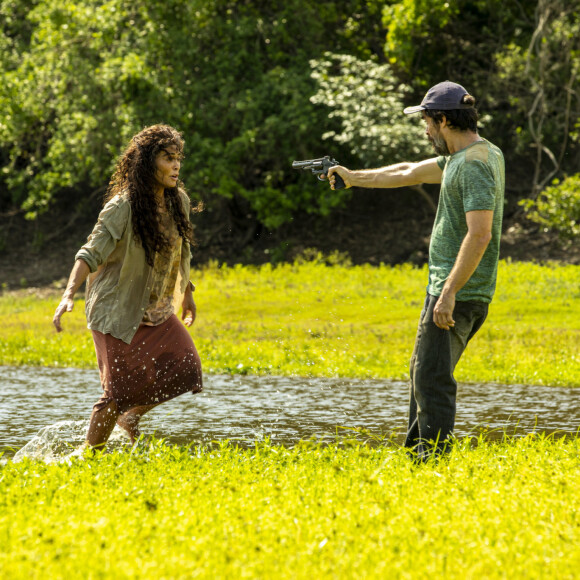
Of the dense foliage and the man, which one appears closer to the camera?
the man

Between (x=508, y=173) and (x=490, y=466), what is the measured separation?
1711 cm

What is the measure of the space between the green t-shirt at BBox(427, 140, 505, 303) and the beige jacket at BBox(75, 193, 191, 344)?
163 centimetres

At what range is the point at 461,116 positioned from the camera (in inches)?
197

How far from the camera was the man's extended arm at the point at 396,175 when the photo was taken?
5.49m

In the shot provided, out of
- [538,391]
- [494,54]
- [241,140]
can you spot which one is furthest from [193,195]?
[538,391]

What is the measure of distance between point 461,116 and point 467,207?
1.72 ft

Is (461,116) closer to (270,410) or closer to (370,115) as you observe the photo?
(270,410)

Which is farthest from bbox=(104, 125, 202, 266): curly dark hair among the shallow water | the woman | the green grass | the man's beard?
the man's beard

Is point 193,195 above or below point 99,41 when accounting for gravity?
below

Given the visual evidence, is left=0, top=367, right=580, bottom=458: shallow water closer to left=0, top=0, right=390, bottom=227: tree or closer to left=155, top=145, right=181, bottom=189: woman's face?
left=155, top=145, right=181, bottom=189: woman's face

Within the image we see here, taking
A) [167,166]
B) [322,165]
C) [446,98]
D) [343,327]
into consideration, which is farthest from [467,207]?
[343,327]

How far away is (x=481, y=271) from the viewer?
5031 millimetres

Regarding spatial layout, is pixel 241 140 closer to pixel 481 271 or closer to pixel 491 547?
pixel 481 271

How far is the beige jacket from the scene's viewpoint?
17.4 ft
